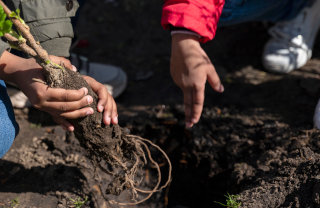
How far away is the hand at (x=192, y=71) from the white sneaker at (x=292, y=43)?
1491 millimetres

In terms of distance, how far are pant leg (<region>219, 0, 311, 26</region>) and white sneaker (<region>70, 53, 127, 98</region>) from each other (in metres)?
1.09

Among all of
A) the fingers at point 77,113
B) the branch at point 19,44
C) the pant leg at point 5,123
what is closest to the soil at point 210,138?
the pant leg at point 5,123

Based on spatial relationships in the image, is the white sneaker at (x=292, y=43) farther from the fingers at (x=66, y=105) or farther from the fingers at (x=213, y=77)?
the fingers at (x=66, y=105)

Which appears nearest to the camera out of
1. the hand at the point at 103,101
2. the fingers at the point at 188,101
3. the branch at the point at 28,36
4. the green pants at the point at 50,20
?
the branch at the point at 28,36

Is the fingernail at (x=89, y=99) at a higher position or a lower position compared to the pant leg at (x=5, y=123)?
higher

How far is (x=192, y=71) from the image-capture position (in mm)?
1623

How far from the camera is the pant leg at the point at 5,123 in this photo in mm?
1772

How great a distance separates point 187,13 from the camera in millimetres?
1712

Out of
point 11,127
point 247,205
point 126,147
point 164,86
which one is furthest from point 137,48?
point 247,205

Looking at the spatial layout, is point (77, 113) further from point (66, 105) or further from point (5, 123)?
point (5, 123)

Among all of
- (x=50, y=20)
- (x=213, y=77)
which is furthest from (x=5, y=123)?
(x=213, y=77)

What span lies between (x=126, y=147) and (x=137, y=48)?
1736 mm

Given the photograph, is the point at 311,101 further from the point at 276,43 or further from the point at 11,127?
the point at 11,127

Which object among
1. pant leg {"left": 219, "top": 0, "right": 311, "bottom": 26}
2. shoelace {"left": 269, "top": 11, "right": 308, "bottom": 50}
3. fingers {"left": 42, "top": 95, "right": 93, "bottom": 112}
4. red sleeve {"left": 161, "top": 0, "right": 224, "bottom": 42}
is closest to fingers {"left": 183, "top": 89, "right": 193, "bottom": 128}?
red sleeve {"left": 161, "top": 0, "right": 224, "bottom": 42}
